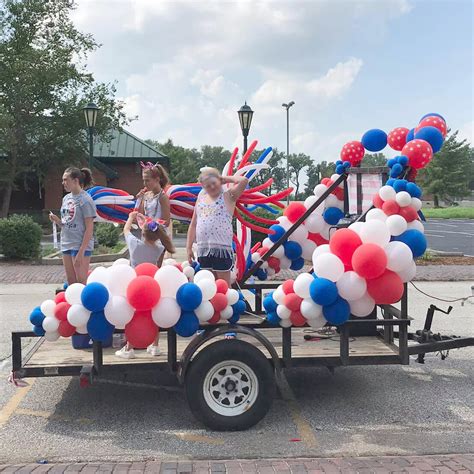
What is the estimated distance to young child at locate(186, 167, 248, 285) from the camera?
4.60 meters

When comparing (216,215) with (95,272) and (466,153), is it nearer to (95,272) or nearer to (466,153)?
(95,272)

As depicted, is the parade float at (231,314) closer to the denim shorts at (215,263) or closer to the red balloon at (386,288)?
the red balloon at (386,288)

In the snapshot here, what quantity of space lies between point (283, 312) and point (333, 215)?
2202 millimetres

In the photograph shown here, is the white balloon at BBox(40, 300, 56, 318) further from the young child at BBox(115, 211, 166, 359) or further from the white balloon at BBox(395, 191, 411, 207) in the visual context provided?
the white balloon at BBox(395, 191, 411, 207)

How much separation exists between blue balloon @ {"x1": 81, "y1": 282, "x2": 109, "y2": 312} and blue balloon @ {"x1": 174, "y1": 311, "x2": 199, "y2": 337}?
524 mm

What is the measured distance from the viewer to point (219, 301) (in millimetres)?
4035

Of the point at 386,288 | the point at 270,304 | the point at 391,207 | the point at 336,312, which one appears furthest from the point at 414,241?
the point at 270,304

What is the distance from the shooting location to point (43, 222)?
31234 millimetres

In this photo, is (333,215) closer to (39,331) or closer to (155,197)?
(155,197)

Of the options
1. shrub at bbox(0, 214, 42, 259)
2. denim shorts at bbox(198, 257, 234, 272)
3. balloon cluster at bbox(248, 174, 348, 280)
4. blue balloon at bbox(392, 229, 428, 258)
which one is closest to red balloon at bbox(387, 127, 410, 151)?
balloon cluster at bbox(248, 174, 348, 280)

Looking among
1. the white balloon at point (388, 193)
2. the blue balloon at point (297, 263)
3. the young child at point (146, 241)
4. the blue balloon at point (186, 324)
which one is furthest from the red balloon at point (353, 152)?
the blue balloon at point (186, 324)

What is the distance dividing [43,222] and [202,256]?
93.5ft

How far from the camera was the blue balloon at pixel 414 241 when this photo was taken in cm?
414

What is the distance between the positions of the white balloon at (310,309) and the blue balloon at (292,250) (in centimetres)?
207
